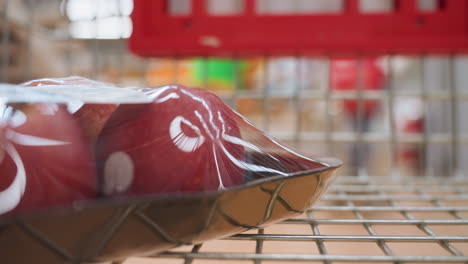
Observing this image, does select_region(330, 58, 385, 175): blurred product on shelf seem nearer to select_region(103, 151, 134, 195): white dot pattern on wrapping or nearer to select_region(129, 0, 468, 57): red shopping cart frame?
select_region(129, 0, 468, 57): red shopping cart frame

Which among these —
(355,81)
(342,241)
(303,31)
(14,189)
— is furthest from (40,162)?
(355,81)

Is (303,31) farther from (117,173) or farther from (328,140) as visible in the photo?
(117,173)

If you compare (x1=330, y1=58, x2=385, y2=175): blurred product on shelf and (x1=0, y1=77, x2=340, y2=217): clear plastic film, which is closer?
(x1=0, y1=77, x2=340, y2=217): clear plastic film

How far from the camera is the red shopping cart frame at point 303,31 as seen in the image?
2.39 ft

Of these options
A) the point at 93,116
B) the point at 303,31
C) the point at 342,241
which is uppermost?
the point at 303,31

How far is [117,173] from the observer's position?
0.73ft

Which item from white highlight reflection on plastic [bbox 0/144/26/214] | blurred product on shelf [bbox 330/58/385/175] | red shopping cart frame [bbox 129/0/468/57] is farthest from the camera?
blurred product on shelf [bbox 330/58/385/175]

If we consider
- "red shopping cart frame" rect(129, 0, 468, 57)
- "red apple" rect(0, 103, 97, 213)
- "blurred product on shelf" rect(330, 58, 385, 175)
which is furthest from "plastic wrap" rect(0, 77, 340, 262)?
"blurred product on shelf" rect(330, 58, 385, 175)

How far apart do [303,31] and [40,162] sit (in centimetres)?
62

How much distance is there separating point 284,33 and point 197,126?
0.54m

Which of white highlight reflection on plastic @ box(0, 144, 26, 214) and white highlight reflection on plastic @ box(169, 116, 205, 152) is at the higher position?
white highlight reflection on plastic @ box(169, 116, 205, 152)

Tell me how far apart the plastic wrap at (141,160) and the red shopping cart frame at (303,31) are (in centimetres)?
48

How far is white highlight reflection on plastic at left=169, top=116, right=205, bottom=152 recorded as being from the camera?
24cm

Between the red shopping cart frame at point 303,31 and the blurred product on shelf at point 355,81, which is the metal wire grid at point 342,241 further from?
the blurred product on shelf at point 355,81
